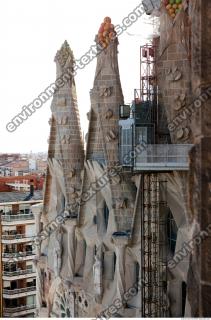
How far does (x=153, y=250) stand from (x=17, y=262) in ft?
53.9

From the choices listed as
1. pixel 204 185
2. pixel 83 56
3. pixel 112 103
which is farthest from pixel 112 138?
pixel 204 185

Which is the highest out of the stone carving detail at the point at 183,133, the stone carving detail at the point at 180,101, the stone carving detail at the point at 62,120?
the stone carving detail at the point at 62,120

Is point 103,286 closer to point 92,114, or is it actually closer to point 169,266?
point 169,266

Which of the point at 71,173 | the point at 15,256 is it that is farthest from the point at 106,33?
the point at 15,256

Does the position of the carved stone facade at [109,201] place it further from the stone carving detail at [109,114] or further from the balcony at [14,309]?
the balcony at [14,309]

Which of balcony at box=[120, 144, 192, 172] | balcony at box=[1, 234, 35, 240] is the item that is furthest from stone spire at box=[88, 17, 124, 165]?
balcony at box=[1, 234, 35, 240]

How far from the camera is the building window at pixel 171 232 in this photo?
12473 mm

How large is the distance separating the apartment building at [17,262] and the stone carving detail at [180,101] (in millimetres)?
15974

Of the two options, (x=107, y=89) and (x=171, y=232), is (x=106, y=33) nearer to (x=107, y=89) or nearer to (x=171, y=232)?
(x=107, y=89)

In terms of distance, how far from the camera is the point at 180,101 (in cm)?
1213

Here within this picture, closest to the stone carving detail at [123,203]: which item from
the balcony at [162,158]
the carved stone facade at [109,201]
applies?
the carved stone facade at [109,201]

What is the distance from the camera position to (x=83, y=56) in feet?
45.0

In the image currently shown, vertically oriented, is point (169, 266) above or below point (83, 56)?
below

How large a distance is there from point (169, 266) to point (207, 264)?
24.1 ft
